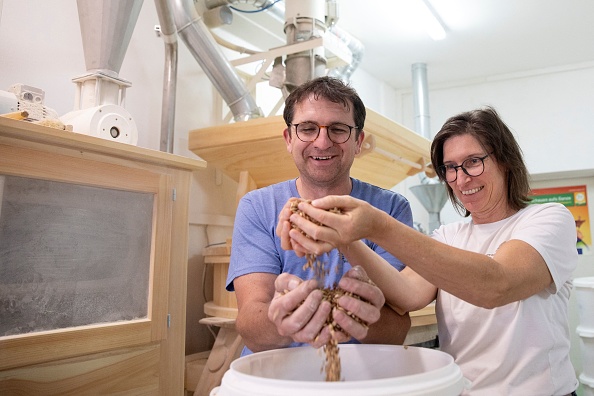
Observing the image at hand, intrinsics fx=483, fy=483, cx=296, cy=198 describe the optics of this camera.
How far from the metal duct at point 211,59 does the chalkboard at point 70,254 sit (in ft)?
2.65

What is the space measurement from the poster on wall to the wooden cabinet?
314 centimetres

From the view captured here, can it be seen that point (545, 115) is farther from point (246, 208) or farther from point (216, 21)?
point (246, 208)

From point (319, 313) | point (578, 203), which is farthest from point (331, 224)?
point (578, 203)

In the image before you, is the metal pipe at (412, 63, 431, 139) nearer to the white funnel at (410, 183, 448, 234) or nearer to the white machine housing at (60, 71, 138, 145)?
the white funnel at (410, 183, 448, 234)

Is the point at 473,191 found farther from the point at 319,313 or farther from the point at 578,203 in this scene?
the point at 578,203

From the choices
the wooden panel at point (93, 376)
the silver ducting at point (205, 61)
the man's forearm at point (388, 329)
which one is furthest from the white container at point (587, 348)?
the wooden panel at point (93, 376)

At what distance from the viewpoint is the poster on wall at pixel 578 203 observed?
368cm

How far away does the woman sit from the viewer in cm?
78

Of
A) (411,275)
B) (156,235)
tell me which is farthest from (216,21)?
(411,275)

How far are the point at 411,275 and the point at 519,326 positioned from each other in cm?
24

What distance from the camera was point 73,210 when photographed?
1186mm

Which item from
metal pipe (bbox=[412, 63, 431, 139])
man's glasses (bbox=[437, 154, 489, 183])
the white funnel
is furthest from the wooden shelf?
metal pipe (bbox=[412, 63, 431, 139])

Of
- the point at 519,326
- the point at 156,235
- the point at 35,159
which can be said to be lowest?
the point at 519,326

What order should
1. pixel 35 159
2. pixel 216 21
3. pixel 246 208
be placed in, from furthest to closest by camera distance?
pixel 216 21 < pixel 246 208 < pixel 35 159
